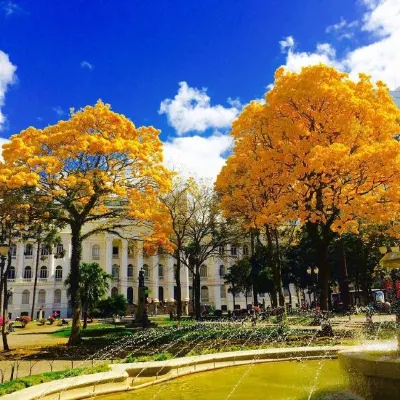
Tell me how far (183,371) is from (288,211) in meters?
10.0

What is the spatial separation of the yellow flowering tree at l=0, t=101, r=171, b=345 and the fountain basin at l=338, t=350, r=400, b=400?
1375cm

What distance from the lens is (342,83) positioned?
675 inches

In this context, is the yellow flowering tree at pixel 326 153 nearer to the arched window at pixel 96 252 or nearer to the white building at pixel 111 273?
the white building at pixel 111 273

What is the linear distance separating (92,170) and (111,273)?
54.1 m

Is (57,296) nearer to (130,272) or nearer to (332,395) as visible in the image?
(130,272)

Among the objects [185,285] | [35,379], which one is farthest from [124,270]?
[35,379]

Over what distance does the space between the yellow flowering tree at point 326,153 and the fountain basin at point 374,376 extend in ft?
33.0

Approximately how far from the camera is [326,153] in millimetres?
15180

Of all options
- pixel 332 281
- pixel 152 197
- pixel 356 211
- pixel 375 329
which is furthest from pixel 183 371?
pixel 332 281

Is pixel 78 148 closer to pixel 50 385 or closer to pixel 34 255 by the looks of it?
pixel 50 385

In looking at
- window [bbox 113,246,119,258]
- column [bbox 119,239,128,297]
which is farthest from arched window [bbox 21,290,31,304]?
window [bbox 113,246,119,258]

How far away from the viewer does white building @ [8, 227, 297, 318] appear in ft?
216

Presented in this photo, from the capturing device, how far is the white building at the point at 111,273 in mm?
65875

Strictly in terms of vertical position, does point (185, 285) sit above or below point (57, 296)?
above
